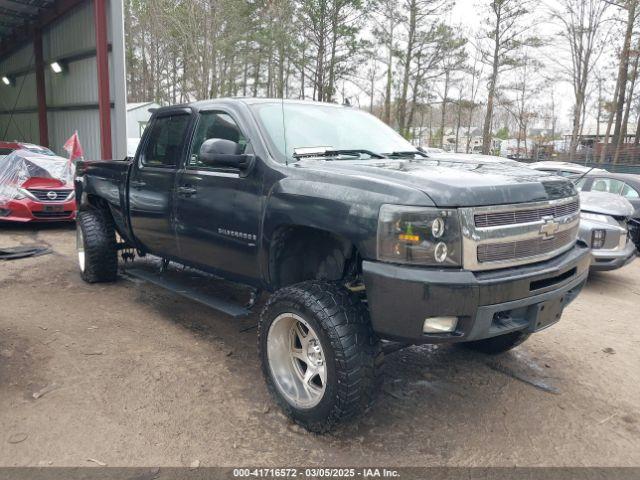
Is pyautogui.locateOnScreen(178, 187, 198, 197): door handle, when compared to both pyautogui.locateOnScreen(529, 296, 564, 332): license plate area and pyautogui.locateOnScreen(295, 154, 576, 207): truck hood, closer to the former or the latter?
pyautogui.locateOnScreen(295, 154, 576, 207): truck hood

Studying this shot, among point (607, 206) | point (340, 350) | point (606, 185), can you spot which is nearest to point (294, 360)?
point (340, 350)

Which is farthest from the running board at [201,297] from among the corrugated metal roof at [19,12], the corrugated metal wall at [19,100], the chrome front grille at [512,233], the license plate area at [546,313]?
the corrugated metal wall at [19,100]

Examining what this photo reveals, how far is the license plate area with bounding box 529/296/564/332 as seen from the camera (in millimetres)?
2932

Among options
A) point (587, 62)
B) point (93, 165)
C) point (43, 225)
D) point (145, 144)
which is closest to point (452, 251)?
point (145, 144)

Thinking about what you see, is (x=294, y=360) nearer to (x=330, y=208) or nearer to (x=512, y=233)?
(x=330, y=208)

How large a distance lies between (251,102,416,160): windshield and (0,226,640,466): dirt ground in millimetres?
1674

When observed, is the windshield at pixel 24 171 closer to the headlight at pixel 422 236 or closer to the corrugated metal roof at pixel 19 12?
the corrugated metal roof at pixel 19 12

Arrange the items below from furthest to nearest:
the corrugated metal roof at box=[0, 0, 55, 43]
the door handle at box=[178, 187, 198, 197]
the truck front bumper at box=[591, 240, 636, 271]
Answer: the corrugated metal roof at box=[0, 0, 55, 43], the truck front bumper at box=[591, 240, 636, 271], the door handle at box=[178, 187, 198, 197]

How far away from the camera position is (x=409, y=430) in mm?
3139

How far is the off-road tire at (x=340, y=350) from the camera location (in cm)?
279

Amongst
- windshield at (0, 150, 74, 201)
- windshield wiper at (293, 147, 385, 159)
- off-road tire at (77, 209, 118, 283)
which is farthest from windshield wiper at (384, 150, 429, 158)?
windshield at (0, 150, 74, 201)

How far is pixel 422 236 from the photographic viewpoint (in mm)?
2652

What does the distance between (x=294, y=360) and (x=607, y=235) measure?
202 inches

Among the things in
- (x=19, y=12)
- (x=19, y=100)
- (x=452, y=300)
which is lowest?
(x=452, y=300)
